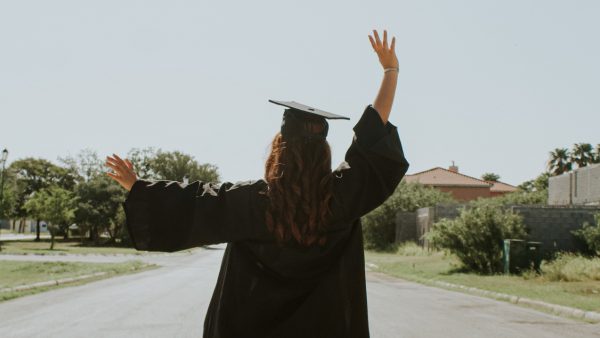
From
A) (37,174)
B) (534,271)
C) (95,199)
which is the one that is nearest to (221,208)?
(534,271)

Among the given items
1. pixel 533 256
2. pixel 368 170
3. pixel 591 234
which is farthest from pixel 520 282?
pixel 368 170

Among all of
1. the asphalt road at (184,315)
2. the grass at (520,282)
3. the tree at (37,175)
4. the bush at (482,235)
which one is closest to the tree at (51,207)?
the grass at (520,282)

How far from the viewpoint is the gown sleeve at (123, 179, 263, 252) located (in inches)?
100

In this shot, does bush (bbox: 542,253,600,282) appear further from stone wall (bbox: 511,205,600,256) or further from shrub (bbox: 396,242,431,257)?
shrub (bbox: 396,242,431,257)

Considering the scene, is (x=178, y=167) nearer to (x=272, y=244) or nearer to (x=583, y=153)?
(x=583, y=153)

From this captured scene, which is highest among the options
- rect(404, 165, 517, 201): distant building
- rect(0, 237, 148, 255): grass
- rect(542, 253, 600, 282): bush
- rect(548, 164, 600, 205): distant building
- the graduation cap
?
rect(404, 165, 517, 201): distant building

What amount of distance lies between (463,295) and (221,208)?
13355mm

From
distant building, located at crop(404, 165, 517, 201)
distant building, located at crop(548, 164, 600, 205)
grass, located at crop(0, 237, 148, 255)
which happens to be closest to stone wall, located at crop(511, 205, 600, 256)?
distant building, located at crop(548, 164, 600, 205)

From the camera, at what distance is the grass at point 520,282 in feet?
42.7

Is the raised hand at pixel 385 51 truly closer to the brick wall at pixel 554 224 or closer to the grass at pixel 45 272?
the grass at pixel 45 272

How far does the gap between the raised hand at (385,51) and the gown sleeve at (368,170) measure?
1.17ft

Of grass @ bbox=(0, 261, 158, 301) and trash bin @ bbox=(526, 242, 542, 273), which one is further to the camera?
trash bin @ bbox=(526, 242, 542, 273)

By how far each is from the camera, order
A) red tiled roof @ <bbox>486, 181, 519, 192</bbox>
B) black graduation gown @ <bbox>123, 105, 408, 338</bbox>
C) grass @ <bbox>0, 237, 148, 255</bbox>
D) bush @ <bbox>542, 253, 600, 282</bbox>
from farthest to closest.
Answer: red tiled roof @ <bbox>486, 181, 519, 192</bbox> → grass @ <bbox>0, 237, 148, 255</bbox> → bush @ <bbox>542, 253, 600, 282</bbox> → black graduation gown @ <bbox>123, 105, 408, 338</bbox>

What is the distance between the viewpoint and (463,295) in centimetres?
1485
